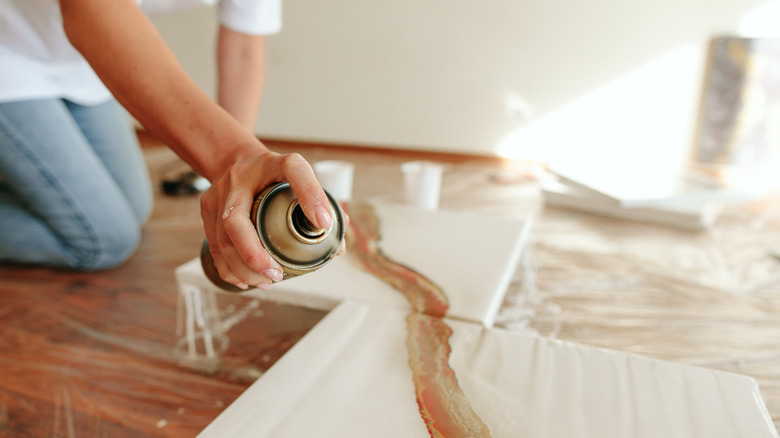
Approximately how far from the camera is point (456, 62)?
255 centimetres

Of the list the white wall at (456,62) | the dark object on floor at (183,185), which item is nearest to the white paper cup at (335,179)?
the dark object on floor at (183,185)

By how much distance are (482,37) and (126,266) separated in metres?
1.83

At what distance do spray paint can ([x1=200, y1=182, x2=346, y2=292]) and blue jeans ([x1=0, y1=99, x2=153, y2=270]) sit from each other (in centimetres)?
93

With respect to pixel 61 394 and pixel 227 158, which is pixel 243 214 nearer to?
pixel 227 158

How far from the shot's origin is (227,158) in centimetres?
59

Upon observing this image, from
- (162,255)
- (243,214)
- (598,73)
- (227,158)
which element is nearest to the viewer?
(243,214)

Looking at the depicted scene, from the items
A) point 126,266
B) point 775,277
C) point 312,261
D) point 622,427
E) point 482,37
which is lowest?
point 126,266

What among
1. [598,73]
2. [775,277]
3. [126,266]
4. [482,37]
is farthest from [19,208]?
[598,73]

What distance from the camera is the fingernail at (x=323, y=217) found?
47 cm

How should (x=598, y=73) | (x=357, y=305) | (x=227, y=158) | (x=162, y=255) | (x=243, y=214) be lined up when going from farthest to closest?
(x=598, y=73)
(x=162, y=255)
(x=357, y=305)
(x=227, y=158)
(x=243, y=214)

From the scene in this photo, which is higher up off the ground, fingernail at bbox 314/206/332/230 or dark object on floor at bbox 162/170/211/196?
fingernail at bbox 314/206/332/230

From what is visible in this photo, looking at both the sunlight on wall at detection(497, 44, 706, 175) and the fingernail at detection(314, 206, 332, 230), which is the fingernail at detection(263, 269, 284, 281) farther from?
the sunlight on wall at detection(497, 44, 706, 175)

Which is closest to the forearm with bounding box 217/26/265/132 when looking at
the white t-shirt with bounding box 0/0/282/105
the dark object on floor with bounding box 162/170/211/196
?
the white t-shirt with bounding box 0/0/282/105

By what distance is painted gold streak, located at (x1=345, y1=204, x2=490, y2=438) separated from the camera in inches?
21.4
